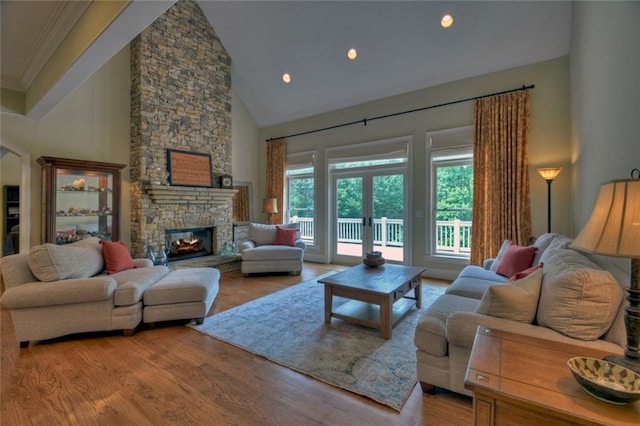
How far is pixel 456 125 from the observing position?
4.71 metres

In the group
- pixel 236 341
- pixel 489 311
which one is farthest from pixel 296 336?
pixel 489 311

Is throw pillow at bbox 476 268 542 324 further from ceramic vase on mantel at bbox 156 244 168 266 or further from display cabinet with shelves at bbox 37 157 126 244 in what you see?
display cabinet with shelves at bbox 37 157 126 244

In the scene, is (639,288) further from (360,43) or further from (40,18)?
(40,18)

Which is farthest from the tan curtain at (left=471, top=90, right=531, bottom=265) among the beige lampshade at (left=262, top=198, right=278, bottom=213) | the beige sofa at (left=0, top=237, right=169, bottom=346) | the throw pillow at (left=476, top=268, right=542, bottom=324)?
the beige sofa at (left=0, top=237, right=169, bottom=346)

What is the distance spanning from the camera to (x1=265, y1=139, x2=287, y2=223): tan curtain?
6.87 metres

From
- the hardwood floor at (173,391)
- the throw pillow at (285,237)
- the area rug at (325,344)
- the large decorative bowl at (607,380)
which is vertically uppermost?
the throw pillow at (285,237)

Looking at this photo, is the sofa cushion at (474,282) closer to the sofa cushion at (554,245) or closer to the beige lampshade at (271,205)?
the sofa cushion at (554,245)

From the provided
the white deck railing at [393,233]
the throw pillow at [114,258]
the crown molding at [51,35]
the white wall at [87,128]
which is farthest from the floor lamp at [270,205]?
the crown molding at [51,35]

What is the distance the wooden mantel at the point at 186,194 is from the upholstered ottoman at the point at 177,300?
244 centimetres

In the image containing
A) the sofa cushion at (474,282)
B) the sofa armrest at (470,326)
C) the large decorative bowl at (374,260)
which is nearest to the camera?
the sofa armrest at (470,326)

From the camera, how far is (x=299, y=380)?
2.09 meters

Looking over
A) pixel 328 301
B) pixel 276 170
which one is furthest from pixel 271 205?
pixel 328 301

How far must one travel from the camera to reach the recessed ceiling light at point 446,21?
3960mm

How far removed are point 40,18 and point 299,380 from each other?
4.56 meters
